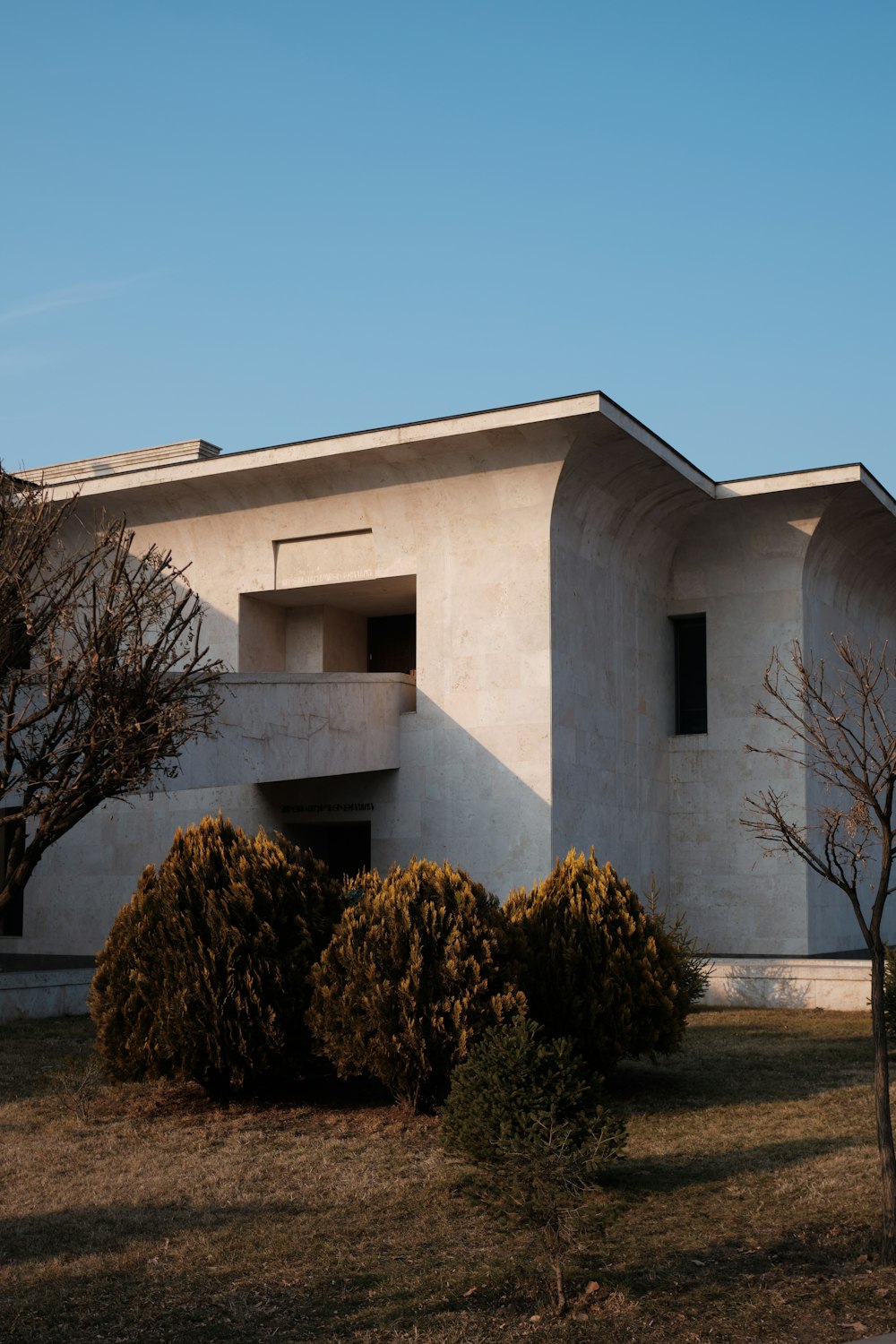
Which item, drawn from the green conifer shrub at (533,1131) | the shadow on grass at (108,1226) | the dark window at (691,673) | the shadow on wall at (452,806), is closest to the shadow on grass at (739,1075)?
the green conifer shrub at (533,1131)

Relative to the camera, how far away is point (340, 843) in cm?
2716

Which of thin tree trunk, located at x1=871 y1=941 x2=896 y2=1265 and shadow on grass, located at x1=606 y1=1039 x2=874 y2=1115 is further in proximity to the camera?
shadow on grass, located at x1=606 y1=1039 x2=874 y2=1115

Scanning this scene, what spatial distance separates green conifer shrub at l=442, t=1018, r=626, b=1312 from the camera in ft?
25.0

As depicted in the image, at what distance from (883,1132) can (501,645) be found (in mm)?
15923

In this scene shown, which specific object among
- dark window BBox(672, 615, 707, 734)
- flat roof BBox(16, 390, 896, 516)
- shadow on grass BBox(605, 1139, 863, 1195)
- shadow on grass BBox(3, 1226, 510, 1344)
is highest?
flat roof BBox(16, 390, 896, 516)

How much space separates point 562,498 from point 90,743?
39.5 feet

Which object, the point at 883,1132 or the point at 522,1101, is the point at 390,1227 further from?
the point at 883,1132

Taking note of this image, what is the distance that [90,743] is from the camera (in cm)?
1340

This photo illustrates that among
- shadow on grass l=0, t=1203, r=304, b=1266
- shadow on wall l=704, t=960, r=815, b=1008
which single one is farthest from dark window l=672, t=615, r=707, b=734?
shadow on grass l=0, t=1203, r=304, b=1266

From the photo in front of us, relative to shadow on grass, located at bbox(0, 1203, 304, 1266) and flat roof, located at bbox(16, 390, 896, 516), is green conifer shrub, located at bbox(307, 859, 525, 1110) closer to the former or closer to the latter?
shadow on grass, located at bbox(0, 1203, 304, 1266)

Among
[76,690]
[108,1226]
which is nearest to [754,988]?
[76,690]

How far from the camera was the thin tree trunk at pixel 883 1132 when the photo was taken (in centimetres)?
767

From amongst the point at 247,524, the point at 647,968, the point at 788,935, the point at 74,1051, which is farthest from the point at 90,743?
the point at 788,935

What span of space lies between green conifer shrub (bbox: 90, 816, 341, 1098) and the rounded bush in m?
3.20
